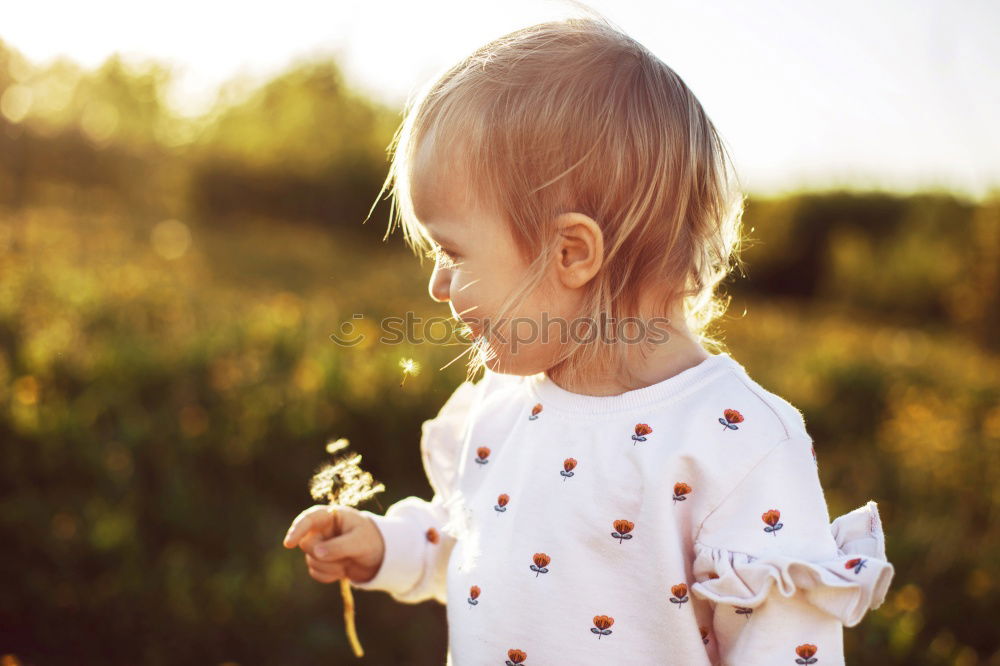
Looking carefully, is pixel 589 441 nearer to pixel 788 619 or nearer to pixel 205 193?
pixel 788 619

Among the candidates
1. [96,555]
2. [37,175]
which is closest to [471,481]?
[96,555]

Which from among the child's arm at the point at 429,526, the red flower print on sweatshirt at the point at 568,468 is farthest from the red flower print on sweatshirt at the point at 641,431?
the child's arm at the point at 429,526

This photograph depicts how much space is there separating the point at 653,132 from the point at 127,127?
1202 cm

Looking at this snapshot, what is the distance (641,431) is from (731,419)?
14 centimetres

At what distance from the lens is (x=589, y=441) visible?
143 cm

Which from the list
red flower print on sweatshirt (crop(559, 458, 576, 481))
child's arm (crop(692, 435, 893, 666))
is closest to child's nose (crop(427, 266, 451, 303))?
red flower print on sweatshirt (crop(559, 458, 576, 481))

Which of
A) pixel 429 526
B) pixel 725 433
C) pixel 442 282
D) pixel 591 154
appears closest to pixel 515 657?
pixel 429 526

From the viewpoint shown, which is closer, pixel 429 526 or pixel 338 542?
pixel 338 542

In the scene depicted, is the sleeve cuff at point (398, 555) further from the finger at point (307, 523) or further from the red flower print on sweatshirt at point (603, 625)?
the red flower print on sweatshirt at point (603, 625)

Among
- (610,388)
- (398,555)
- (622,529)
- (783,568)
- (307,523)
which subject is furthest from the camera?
(398,555)

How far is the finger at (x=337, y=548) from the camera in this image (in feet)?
5.33

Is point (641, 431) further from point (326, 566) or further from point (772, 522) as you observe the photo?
point (326, 566)

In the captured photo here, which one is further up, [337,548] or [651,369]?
[651,369]

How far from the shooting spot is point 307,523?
5.27 feet
